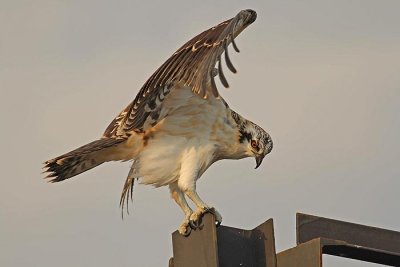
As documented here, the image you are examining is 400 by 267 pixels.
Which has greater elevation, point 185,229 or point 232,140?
point 232,140

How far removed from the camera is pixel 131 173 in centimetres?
818

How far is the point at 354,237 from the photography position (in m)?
4.50

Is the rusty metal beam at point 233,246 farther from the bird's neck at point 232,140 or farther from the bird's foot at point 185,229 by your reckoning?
the bird's neck at point 232,140

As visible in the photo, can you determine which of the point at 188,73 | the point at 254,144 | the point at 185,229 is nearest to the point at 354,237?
the point at 185,229

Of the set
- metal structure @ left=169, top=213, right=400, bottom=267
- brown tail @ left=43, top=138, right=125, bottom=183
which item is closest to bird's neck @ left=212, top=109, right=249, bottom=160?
brown tail @ left=43, top=138, right=125, bottom=183

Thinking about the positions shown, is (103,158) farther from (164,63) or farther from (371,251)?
(371,251)

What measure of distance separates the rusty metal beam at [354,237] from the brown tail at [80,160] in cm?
352

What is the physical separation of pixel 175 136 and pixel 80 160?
2.64 feet

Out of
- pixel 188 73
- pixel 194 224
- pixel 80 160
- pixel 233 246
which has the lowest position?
pixel 233 246

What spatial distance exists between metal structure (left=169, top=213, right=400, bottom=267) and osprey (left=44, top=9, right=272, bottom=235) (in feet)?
9.64

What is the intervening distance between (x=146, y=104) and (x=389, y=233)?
11.8ft

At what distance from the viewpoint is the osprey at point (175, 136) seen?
298 inches

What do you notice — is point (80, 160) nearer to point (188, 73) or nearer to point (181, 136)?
point (181, 136)

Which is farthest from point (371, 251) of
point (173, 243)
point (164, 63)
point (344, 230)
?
point (164, 63)
